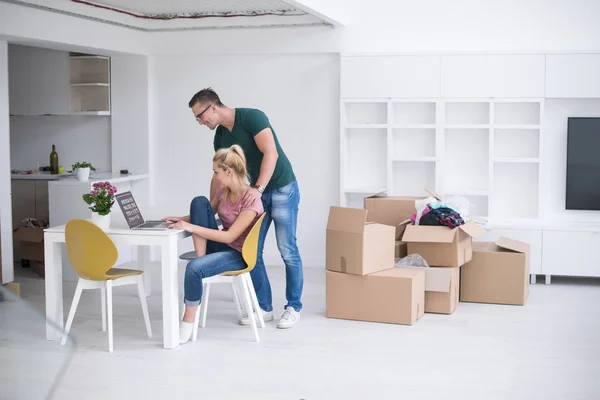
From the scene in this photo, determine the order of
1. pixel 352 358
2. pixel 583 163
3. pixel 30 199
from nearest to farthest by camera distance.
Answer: pixel 352 358, pixel 583 163, pixel 30 199

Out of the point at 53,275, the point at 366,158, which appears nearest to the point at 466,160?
the point at 366,158

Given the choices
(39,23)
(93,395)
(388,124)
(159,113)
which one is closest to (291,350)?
(93,395)

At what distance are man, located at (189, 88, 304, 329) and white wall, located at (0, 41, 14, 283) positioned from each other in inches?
83.9

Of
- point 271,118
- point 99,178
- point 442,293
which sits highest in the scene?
point 271,118

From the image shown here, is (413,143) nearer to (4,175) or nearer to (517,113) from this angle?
(517,113)

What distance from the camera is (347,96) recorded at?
738cm

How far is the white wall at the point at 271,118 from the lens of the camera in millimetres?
7711

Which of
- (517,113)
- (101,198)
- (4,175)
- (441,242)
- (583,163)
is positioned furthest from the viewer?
(517,113)

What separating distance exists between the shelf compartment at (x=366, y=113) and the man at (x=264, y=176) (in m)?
2.21

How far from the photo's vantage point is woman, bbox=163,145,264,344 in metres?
4.93

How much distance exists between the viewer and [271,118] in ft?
25.7

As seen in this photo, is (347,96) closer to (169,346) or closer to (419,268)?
(419,268)

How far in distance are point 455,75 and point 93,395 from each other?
14.2ft

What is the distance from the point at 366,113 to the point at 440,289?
2.28 meters
